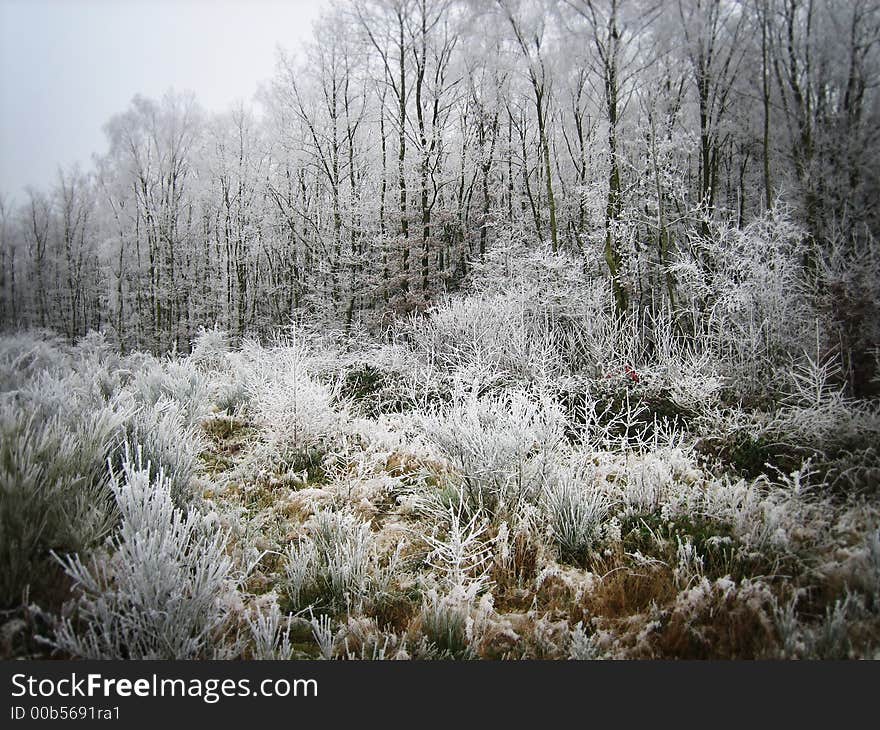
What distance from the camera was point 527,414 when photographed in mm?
3283

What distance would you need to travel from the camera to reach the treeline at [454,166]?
12.2ft

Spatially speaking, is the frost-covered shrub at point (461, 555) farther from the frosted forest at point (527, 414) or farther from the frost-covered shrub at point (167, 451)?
the frost-covered shrub at point (167, 451)

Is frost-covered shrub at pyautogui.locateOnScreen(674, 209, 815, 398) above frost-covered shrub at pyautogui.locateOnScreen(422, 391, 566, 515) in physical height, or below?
above

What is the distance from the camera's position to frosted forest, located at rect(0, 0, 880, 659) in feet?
6.01

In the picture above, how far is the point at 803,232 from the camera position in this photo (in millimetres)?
3779

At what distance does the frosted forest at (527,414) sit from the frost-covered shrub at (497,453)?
21 mm

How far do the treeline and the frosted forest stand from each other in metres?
0.08

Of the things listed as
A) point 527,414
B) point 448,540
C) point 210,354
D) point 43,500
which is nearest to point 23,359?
point 210,354

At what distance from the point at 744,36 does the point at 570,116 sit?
12.5 meters

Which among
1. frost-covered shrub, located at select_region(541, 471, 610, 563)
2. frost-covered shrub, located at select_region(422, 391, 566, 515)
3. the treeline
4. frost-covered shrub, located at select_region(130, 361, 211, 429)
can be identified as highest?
the treeline

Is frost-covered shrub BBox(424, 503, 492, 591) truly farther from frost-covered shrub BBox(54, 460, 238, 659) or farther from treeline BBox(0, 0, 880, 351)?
treeline BBox(0, 0, 880, 351)

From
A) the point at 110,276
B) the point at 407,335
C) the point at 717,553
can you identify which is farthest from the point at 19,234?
the point at 717,553

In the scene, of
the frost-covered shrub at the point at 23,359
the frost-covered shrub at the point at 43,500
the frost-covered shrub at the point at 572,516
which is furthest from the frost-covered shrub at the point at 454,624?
the frost-covered shrub at the point at 23,359

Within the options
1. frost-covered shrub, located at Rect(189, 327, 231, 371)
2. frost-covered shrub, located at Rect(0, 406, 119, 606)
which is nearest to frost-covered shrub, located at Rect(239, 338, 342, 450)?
frost-covered shrub, located at Rect(0, 406, 119, 606)
